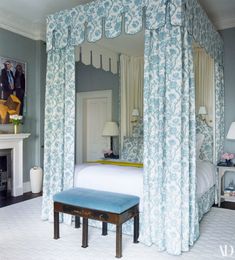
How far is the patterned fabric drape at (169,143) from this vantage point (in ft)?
9.00

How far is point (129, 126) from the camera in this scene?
5.79 m

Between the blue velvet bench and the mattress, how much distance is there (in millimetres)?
219

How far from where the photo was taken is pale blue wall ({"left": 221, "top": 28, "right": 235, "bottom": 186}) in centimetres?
479

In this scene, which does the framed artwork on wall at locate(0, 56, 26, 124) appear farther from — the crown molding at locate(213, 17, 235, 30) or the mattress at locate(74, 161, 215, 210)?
the crown molding at locate(213, 17, 235, 30)

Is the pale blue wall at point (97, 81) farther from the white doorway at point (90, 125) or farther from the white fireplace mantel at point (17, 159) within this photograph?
the white fireplace mantel at point (17, 159)

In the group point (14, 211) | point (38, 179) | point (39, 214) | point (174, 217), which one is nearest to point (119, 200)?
point (174, 217)

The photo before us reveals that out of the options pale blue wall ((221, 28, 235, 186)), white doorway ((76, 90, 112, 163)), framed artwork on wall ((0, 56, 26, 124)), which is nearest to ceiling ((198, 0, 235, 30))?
pale blue wall ((221, 28, 235, 186))

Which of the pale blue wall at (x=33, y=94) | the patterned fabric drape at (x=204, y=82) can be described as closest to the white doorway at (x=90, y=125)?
the pale blue wall at (x=33, y=94)

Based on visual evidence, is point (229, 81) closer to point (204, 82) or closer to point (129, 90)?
point (204, 82)

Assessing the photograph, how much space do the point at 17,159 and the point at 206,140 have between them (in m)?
3.34

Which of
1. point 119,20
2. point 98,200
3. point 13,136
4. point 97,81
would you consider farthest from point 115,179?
point 97,81

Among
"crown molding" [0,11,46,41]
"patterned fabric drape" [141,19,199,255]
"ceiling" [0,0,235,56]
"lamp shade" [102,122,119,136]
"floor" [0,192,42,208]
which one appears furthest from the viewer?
"lamp shade" [102,122,119,136]

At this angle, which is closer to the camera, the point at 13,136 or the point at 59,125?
the point at 59,125

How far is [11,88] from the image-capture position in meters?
4.98
